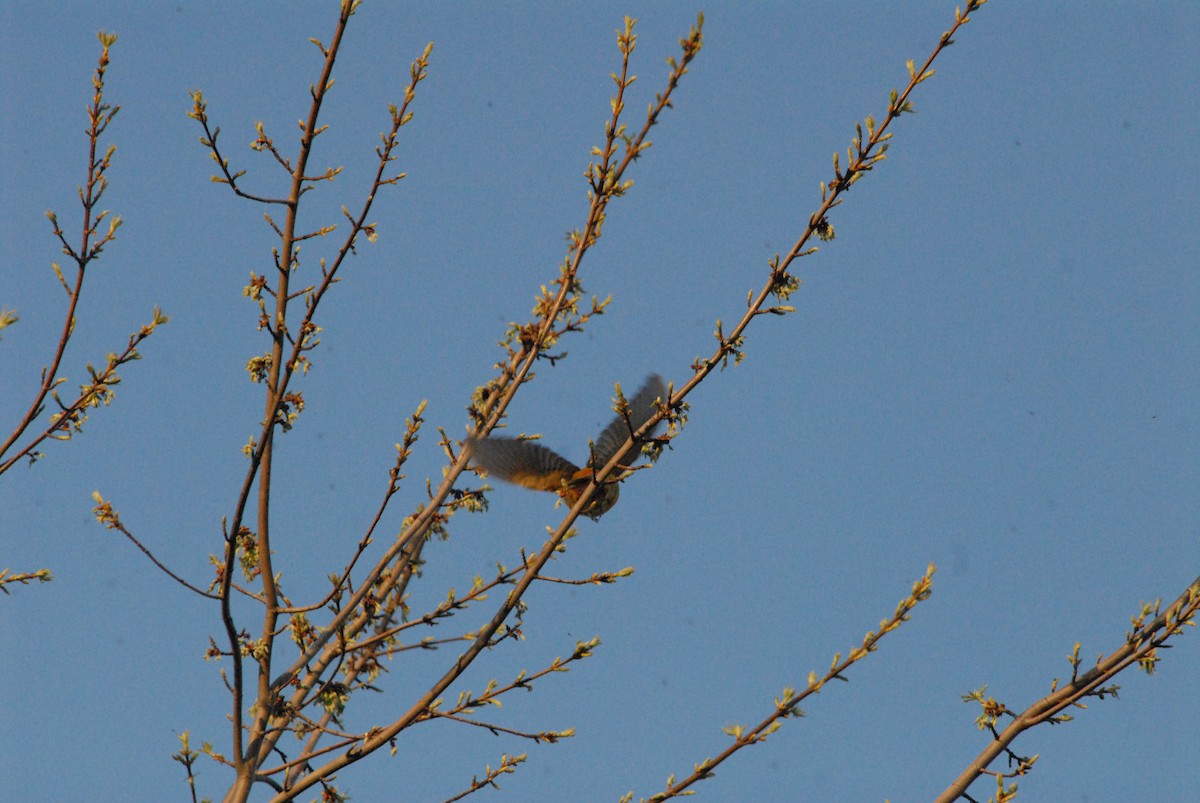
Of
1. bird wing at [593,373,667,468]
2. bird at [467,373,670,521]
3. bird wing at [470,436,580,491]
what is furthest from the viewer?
bird wing at [593,373,667,468]

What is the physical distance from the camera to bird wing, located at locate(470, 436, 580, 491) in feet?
14.2

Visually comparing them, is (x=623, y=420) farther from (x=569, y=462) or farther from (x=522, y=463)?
(x=522, y=463)

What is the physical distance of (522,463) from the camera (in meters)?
4.92

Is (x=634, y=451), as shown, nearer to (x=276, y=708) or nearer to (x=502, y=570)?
(x=502, y=570)

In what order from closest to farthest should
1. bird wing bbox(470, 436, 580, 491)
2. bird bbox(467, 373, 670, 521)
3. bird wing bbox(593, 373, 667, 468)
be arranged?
bird wing bbox(470, 436, 580, 491) < bird bbox(467, 373, 670, 521) < bird wing bbox(593, 373, 667, 468)

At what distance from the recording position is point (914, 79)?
11.3 ft

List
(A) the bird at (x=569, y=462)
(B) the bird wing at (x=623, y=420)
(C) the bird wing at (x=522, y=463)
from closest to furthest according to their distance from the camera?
(C) the bird wing at (x=522, y=463) → (A) the bird at (x=569, y=462) → (B) the bird wing at (x=623, y=420)

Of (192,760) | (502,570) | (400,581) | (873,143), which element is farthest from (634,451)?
(192,760)

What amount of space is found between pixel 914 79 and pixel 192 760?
314 cm

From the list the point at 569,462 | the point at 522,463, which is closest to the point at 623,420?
the point at 569,462

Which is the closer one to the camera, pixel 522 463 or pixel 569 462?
pixel 522 463

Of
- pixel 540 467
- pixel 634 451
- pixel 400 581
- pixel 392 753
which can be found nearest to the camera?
pixel 392 753

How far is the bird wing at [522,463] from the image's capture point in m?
4.33

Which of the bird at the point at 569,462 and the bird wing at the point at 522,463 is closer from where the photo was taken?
the bird wing at the point at 522,463
